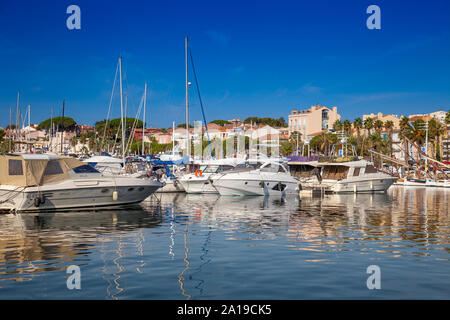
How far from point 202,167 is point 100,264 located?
3149 centimetres

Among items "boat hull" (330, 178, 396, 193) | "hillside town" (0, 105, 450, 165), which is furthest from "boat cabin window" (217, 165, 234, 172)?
"hillside town" (0, 105, 450, 165)

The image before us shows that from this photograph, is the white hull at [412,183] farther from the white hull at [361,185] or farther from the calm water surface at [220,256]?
the calm water surface at [220,256]

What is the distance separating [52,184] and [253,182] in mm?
17754

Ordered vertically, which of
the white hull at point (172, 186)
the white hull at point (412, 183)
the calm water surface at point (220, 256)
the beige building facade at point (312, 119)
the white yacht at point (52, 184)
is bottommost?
the white hull at point (412, 183)

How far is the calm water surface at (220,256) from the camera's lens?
9.91m

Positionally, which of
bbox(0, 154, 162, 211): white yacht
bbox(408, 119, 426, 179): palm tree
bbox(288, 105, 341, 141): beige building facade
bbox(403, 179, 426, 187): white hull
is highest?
bbox(288, 105, 341, 141): beige building facade

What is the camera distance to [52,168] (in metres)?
24.7

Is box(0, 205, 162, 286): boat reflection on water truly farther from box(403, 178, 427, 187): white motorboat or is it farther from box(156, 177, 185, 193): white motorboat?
box(403, 178, 427, 187): white motorboat

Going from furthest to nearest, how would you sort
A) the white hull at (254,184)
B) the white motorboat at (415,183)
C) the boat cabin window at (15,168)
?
the white motorboat at (415,183), the white hull at (254,184), the boat cabin window at (15,168)

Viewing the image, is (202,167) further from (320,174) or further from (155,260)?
(155,260)

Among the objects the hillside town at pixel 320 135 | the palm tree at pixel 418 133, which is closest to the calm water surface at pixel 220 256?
the palm tree at pixel 418 133

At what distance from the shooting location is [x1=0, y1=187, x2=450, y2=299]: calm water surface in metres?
9.91
